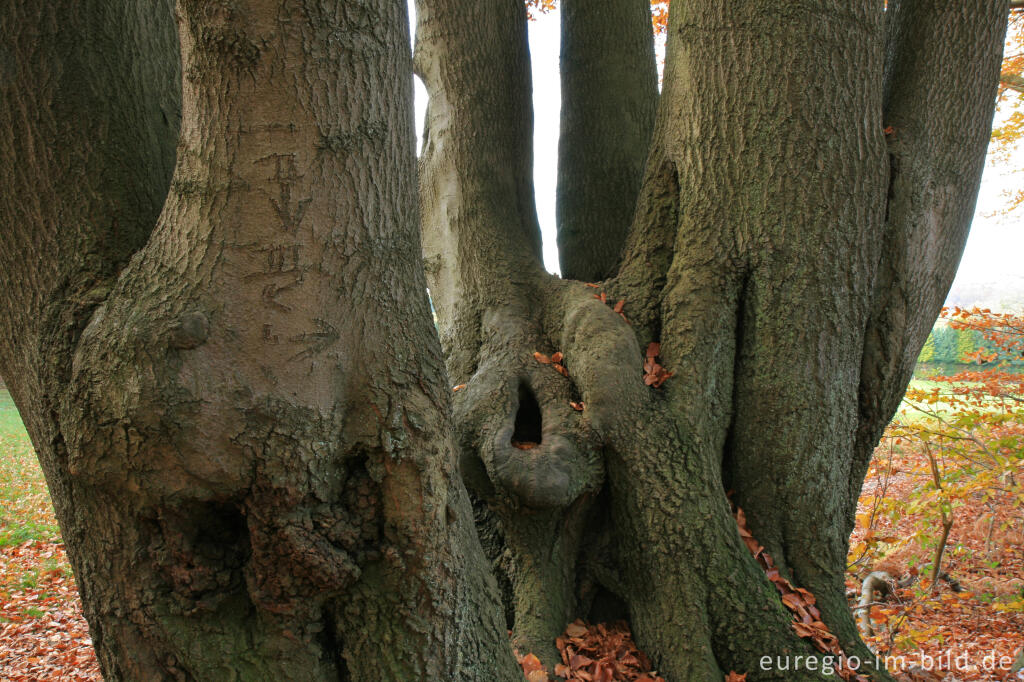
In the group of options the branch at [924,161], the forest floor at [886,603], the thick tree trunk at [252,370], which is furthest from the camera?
the forest floor at [886,603]

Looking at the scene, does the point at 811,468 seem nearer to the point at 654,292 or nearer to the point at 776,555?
the point at 776,555

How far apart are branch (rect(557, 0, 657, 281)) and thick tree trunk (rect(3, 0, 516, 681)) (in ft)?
8.83

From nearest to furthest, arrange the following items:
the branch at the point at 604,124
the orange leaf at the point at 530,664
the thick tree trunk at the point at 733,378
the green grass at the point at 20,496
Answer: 1. the orange leaf at the point at 530,664
2. the thick tree trunk at the point at 733,378
3. the branch at the point at 604,124
4. the green grass at the point at 20,496

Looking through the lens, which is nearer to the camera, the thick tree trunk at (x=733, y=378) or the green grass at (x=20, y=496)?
the thick tree trunk at (x=733, y=378)

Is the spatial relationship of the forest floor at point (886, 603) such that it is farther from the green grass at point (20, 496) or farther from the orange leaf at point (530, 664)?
the orange leaf at point (530, 664)

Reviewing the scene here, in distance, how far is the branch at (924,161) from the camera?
3.48 meters

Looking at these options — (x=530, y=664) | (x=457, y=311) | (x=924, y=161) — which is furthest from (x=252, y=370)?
(x=924, y=161)

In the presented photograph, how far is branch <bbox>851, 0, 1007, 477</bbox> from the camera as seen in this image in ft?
11.4

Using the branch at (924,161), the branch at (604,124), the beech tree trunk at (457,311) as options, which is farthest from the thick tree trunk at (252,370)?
the branch at (604,124)

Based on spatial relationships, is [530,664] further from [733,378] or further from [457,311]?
[457,311]

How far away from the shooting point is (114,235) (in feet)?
7.31

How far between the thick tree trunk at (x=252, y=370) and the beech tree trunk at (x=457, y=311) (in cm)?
1

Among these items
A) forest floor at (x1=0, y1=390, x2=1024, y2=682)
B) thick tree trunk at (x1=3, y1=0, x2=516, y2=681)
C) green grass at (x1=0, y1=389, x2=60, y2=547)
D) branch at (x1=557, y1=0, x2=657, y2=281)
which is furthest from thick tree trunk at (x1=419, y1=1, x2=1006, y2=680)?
green grass at (x1=0, y1=389, x2=60, y2=547)

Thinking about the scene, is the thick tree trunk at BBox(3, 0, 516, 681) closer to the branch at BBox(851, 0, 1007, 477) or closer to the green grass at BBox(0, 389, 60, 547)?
the branch at BBox(851, 0, 1007, 477)
